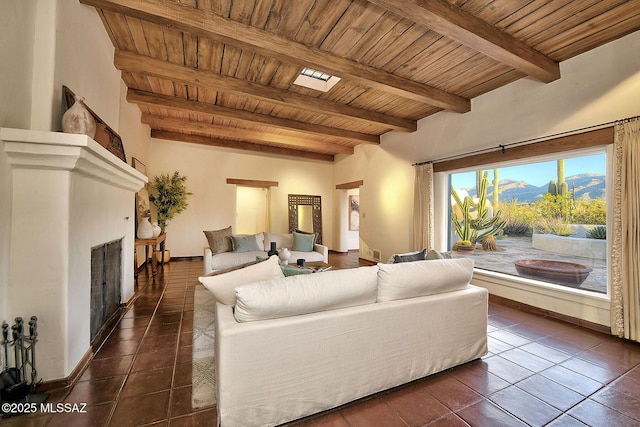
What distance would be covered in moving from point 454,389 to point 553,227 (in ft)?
9.20

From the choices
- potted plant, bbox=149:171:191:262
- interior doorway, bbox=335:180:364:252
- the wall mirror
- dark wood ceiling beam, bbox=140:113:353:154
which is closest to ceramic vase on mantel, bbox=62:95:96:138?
dark wood ceiling beam, bbox=140:113:353:154

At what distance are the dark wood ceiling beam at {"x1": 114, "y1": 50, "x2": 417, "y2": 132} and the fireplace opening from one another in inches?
82.7

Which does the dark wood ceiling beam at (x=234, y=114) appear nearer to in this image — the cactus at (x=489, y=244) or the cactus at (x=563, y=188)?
the cactus at (x=489, y=244)

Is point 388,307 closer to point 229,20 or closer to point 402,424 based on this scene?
point 402,424

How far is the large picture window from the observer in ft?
9.52

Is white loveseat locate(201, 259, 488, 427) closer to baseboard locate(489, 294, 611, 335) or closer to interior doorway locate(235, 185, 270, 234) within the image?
baseboard locate(489, 294, 611, 335)

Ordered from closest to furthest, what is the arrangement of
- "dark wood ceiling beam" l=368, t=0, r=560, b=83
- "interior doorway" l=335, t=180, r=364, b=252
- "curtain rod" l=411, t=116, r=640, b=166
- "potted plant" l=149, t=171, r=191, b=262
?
"dark wood ceiling beam" l=368, t=0, r=560, b=83 < "curtain rod" l=411, t=116, r=640, b=166 < "potted plant" l=149, t=171, r=191, b=262 < "interior doorway" l=335, t=180, r=364, b=252

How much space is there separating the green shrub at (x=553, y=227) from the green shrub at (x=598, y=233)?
0.17 meters

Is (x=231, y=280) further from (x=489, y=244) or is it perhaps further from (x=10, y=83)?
(x=489, y=244)

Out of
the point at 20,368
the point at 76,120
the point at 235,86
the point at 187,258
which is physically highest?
the point at 235,86

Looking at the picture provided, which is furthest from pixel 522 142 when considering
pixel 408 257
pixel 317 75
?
pixel 317 75

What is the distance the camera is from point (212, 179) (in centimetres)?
Result: 652

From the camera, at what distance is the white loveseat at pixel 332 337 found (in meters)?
1.32

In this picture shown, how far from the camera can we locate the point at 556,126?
2992 mm
